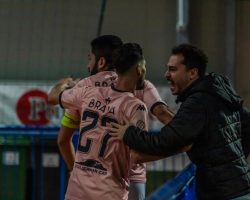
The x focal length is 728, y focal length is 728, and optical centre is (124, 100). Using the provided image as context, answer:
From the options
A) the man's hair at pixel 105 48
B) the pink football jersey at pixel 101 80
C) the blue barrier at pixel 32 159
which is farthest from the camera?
the blue barrier at pixel 32 159

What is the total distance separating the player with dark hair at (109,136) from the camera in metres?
4.52

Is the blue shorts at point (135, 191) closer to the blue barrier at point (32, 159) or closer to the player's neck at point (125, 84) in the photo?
the player's neck at point (125, 84)

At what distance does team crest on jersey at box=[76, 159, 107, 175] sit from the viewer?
455 cm

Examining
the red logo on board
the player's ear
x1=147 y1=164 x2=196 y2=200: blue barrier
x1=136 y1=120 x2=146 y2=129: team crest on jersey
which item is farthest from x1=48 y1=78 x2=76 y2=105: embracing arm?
the red logo on board

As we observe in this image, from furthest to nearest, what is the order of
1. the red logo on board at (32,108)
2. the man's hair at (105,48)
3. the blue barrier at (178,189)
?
the red logo on board at (32,108) → the man's hair at (105,48) → the blue barrier at (178,189)

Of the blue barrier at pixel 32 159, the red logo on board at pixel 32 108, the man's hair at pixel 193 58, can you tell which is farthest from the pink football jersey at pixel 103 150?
the red logo on board at pixel 32 108

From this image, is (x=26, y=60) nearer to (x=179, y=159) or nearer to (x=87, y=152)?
(x=179, y=159)

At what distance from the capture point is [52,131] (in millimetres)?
7754

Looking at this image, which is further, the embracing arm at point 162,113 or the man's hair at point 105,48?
the embracing arm at point 162,113

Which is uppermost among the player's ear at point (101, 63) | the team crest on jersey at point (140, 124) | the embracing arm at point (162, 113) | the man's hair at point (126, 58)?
the man's hair at point (126, 58)

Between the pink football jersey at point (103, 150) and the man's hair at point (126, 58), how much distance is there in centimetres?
17

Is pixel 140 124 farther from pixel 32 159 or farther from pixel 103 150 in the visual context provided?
pixel 32 159

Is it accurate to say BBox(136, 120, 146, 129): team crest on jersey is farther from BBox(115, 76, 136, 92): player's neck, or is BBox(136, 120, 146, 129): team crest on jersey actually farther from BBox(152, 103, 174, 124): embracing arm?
BBox(152, 103, 174, 124): embracing arm

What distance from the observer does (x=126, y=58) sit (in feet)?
14.8
